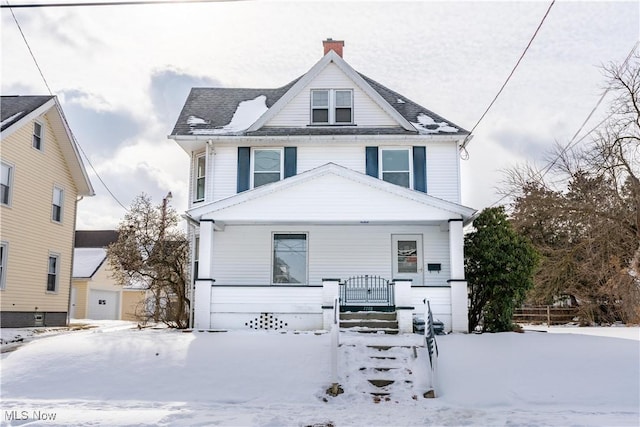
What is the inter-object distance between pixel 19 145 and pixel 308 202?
11450 mm

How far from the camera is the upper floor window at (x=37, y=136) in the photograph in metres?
21.7

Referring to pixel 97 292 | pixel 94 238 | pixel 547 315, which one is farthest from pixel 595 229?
pixel 94 238

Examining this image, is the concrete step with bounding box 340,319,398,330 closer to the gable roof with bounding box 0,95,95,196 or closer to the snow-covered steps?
the snow-covered steps

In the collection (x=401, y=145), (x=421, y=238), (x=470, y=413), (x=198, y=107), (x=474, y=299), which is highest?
(x=198, y=107)

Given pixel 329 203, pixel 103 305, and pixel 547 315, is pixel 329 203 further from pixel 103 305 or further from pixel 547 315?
pixel 103 305

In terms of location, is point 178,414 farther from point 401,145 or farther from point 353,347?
point 401,145

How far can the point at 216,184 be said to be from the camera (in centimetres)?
1873

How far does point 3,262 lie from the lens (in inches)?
772

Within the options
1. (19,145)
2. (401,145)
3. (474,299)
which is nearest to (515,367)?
(474,299)

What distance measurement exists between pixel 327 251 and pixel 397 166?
351 cm

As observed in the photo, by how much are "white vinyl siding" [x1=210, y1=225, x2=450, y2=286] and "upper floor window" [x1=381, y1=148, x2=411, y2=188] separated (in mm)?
1589

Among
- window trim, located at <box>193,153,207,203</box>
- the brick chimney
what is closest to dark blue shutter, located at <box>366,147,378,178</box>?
the brick chimney

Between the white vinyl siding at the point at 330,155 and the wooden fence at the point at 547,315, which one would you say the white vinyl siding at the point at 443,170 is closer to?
the white vinyl siding at the point at 330,155

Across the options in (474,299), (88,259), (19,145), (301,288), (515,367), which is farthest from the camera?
(88,259)
